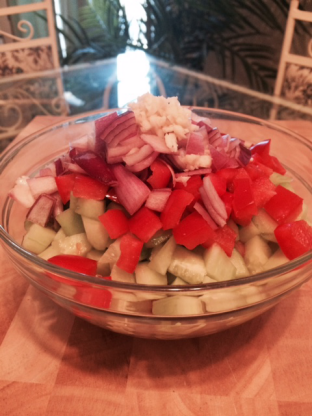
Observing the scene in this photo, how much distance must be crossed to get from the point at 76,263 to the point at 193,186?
0.31 metres

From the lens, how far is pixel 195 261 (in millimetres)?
889

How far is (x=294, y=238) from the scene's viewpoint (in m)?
0.89

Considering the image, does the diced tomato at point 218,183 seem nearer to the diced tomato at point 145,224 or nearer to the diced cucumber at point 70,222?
the diced tomato at point 145,224

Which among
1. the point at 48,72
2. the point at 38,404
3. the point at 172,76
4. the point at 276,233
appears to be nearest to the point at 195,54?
the point at 172,76

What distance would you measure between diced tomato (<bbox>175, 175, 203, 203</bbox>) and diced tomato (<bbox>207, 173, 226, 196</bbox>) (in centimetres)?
3

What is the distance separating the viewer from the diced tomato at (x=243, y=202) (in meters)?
0.93

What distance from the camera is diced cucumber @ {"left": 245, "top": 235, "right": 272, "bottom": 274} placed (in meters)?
0.95

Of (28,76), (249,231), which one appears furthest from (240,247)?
(28,76)

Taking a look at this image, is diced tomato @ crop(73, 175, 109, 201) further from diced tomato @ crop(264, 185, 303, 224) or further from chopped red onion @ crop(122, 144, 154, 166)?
diced tomato @ crop(264, 185, 303, 224)

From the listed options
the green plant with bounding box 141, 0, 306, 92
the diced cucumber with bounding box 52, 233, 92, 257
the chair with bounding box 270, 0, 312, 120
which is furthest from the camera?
the green plant with bounding box 141, 0, 306, 92

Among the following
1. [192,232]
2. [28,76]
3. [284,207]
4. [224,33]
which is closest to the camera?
[192,232]

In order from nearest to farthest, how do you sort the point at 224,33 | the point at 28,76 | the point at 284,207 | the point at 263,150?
the point at 284,207, the point at 263,150, the point at 28,76, the point at 224,33

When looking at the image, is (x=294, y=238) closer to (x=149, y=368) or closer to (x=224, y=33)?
(x=149, y=368)

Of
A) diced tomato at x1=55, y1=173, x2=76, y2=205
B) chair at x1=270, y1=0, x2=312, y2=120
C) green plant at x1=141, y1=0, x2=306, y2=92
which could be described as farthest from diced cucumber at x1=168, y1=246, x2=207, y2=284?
green plant at x1=141, y1=0, x2=306, y2=92
